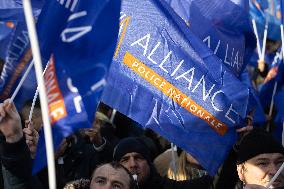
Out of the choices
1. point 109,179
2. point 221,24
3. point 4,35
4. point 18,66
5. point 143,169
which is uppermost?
point 221,24

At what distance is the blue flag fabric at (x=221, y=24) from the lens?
5062 mm

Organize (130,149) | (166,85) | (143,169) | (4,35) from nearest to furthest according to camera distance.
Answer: (166,85) → (143,169) → (130,149) → (4,35)

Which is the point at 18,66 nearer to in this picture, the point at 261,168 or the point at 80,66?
the point at 80,66

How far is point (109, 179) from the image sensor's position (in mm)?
4145

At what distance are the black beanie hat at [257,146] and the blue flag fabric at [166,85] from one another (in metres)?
0.21

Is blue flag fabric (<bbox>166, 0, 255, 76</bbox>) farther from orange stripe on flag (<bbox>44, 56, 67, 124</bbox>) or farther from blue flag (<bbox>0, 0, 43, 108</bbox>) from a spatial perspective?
orange stripe on flag (<bbox>44, 56, 67, 124</bbox>)

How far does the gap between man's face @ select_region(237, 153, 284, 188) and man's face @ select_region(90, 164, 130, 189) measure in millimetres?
708

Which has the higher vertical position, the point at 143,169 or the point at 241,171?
the point at 241,171

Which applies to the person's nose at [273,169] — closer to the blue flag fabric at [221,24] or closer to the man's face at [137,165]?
the blue flag fabric at [221,24]

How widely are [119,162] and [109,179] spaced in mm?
1145

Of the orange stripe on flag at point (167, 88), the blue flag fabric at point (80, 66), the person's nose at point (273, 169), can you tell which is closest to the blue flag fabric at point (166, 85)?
the orange stripe on flag at point (167, 88)

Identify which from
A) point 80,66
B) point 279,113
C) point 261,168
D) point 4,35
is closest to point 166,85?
point 261,168

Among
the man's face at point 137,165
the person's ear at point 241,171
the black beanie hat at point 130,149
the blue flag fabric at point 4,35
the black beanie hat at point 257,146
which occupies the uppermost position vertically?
the blue flag fabric at point 4,35

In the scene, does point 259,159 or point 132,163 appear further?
point 132,163
